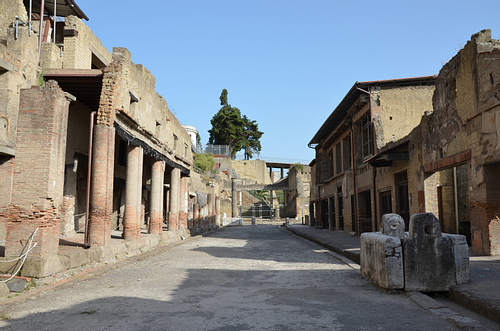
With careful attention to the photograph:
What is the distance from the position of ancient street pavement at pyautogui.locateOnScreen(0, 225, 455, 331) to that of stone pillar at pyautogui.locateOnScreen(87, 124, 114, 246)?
2.07 m

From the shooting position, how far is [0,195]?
413 inches

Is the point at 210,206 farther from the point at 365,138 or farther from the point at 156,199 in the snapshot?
the point at 365,138

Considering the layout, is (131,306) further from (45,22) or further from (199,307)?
(45,22)

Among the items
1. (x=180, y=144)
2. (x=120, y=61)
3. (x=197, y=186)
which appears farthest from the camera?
(x=197, y=186)

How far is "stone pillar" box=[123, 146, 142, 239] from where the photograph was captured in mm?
13023

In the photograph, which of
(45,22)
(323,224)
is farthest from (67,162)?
(323,224)

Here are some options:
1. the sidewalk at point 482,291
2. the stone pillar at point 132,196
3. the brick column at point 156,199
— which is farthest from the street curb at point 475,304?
the brick column at point 156,199

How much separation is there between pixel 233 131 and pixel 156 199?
1791 inches

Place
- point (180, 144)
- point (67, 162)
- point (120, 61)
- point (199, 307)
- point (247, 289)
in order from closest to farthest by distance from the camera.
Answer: point (199, 307), point (247, 289), point (120, 61), point (67, 162), point (180, 144)

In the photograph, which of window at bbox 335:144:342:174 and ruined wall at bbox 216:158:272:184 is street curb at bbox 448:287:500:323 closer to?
window at bbox 335:144:342:174

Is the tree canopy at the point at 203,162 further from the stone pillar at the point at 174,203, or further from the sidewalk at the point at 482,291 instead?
the sidewalk at the point at 482,291

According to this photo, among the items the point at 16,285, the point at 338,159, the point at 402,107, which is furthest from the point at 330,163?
the point at 16,285

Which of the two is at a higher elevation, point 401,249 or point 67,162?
point 67,162

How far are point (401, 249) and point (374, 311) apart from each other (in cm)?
134
